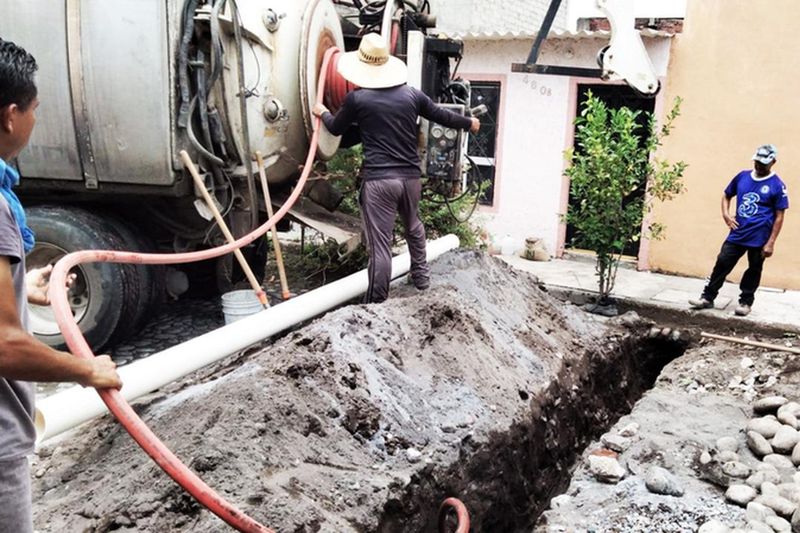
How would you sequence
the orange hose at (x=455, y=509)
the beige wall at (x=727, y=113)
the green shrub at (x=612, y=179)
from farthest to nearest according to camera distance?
the beige wall at (x=727, y=113)
the green shrub at (x=612, y=179)
the orange hose at (x=455, y=509)

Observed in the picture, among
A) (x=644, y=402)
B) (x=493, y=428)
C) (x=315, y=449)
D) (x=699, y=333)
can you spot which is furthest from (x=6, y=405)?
(x=699, y=333)

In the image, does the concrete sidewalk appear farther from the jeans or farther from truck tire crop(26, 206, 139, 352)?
truck tire crop(26, 206, 139, 352)

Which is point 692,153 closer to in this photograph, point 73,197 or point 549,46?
point 549,46

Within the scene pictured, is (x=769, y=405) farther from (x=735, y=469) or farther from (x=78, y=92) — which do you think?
(x=78, y=92)

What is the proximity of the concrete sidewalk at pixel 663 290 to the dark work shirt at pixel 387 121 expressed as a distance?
367 cm

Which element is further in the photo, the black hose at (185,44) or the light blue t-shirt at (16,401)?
the black hose at (185,44)

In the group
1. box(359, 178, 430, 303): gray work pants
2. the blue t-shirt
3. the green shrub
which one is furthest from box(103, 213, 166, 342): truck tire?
the blue t-shirt

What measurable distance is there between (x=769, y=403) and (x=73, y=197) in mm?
5384

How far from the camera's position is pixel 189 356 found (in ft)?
13.8

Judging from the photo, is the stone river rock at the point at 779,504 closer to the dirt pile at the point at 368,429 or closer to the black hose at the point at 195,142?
the dirt pile at the point at 368,429

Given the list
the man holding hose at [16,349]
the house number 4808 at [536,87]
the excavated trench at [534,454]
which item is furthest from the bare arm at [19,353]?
the house number 4808 at [536,87]

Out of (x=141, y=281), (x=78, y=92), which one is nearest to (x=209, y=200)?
(x=141, y=281)

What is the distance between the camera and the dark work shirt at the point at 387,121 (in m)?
5.19

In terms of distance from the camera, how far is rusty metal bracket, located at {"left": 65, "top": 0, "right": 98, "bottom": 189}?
195 inches
